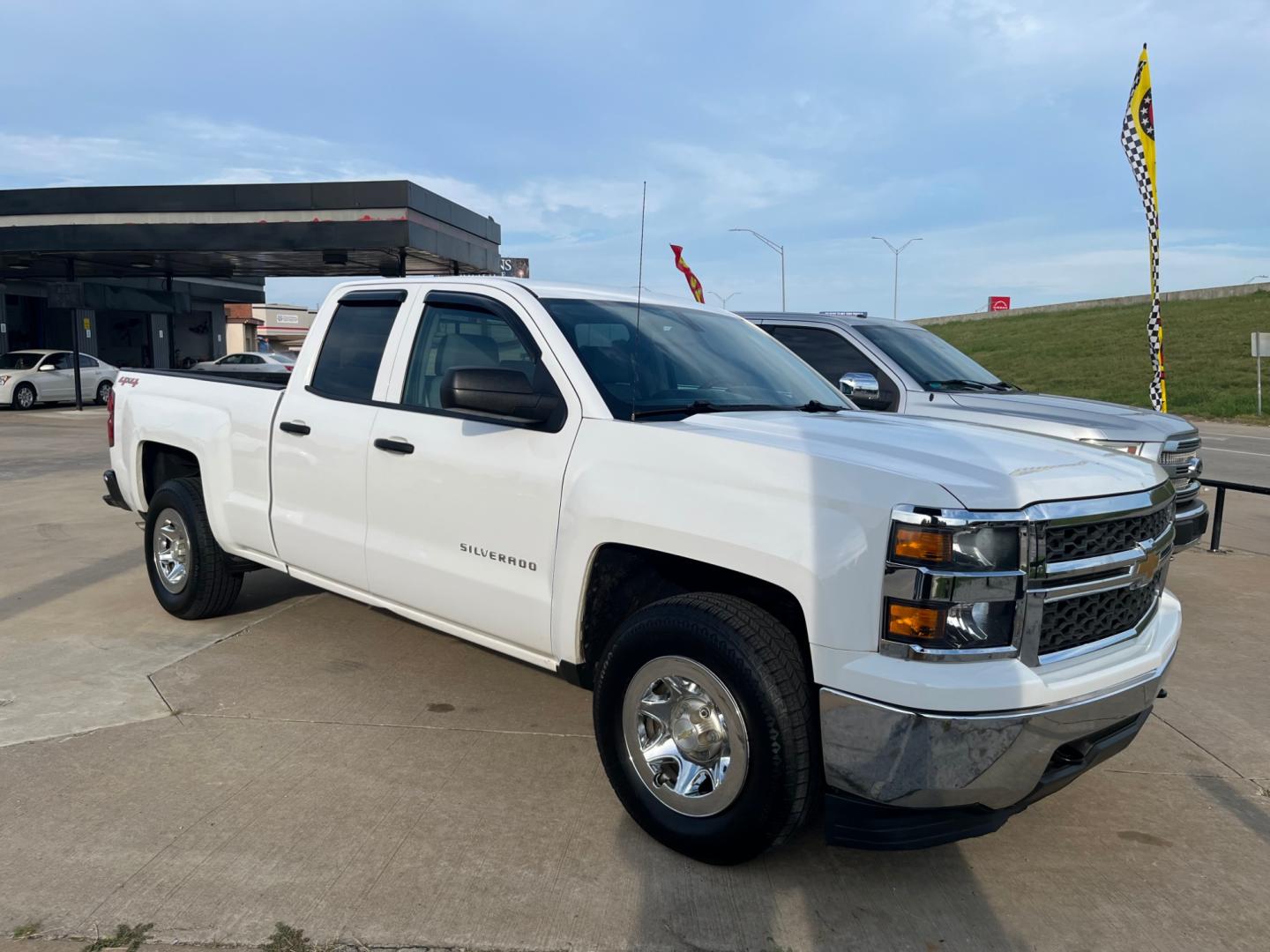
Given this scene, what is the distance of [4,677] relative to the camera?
486 cm

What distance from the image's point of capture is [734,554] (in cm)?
309

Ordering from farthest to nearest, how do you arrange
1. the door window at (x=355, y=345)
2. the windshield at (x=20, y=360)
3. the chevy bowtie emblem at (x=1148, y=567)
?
the windshield at (x=20, y=360)
the door window at (x=355, y=345)
the chevy bowtie emblem at (x=1148, y=567)

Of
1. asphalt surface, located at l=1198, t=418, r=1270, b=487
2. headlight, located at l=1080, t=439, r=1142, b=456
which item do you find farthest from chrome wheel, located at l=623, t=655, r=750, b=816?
asphalt surface, located at l=1198, t=418, r=1270, b=487

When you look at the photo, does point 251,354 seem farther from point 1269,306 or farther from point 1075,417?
point 1269,306

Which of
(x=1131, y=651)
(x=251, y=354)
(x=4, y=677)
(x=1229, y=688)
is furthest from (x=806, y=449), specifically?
(x=251, y=354)

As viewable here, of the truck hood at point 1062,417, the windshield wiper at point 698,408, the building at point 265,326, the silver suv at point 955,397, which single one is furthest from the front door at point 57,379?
the building at point 265,326

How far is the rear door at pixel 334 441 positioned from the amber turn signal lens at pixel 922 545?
257 cm

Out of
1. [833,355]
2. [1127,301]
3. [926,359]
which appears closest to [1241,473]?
[926,359]

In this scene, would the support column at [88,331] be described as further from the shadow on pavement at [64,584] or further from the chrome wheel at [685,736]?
the chrome wheel at [685,736]

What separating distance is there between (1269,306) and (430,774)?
57.8 m

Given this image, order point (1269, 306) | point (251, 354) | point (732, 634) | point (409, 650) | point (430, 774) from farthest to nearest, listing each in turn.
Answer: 1. point (1269, 306)
2. point (251, 354)
3. point (409, 650)
4. point (430, 774)
5. point (732, 634)

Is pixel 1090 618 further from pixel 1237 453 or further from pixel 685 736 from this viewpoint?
pixel 1237 453

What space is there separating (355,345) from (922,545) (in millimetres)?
3106

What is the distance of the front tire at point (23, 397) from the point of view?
82.8 ft
